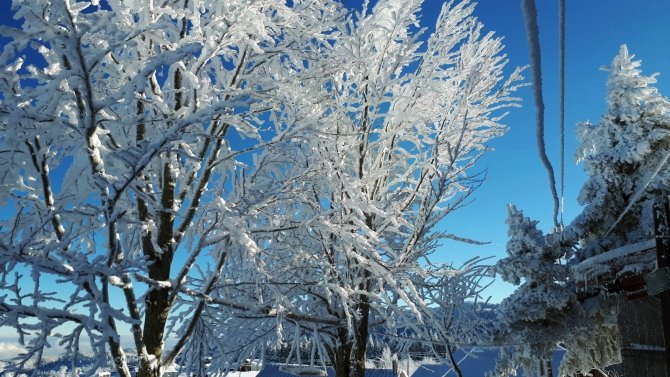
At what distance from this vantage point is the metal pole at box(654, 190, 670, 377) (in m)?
4.33

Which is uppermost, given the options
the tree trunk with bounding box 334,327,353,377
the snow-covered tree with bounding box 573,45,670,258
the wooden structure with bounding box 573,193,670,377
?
the snow-covered tree with bounding box 573,45,670,258

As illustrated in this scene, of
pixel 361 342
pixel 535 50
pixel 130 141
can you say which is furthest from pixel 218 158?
pixel 535 50

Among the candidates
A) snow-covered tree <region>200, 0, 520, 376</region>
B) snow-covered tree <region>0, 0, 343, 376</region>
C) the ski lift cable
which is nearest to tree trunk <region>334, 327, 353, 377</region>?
snow-covered tree <region>200, 0, 520, 376</region>

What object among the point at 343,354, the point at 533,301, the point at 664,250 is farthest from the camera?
the point at 533,301

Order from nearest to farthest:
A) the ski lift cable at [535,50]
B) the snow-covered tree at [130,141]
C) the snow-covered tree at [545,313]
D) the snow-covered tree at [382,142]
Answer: the ski lift cable at [535,50] < the snow-covered tree at [130,141] < the snow-covered tree at [382,142] < the snow-covered tree at [545,313]

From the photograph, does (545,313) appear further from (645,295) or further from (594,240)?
(645,295)

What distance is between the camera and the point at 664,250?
4.33m

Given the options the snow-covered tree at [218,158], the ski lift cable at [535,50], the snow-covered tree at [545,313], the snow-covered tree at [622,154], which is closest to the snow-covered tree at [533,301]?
the snow-covered tree at [545,313]

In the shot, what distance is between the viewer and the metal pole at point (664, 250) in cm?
433

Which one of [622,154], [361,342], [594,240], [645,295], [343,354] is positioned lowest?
[343,354]

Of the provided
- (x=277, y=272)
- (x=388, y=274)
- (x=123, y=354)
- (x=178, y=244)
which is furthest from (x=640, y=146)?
(x=123, y=354)

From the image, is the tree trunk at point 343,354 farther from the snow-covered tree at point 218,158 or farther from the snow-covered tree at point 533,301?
the snow-covered tree at point 533,301

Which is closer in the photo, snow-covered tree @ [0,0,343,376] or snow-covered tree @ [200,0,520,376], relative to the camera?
snow-covered tree @ [0,0,343,376]

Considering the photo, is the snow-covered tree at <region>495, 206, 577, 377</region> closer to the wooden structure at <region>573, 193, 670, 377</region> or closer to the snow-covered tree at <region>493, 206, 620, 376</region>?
the snow-covered tree at <region>493, 206, 620, 376</region>
